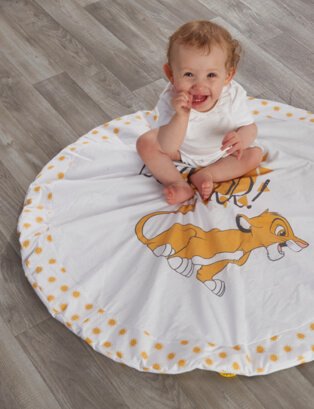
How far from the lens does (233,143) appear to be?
139 cm

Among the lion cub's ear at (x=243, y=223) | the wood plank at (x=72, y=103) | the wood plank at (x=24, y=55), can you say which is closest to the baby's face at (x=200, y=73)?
the lion cub's ear at (x=243, y=223)

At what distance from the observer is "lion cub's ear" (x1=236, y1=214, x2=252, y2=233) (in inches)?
53.5

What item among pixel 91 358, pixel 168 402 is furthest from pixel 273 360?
pixel 91 358

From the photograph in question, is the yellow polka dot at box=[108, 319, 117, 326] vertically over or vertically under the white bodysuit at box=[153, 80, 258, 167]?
under

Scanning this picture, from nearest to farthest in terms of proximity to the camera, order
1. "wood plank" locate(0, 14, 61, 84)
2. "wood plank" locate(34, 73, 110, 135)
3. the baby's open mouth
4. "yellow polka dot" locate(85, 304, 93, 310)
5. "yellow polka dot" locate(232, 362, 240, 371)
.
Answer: "yellow polka dot" locate(232, 362, 240, 371) < "yellow polka dot" locate(85, 304, 93, 310) < the baby's open mouth < "wood plank" locate(34, 73, 110, 135) < "wood plank" locate(0, 14, 61, 84)

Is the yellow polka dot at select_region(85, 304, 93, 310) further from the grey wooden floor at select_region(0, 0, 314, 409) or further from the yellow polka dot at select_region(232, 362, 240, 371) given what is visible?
the yellow polka dot at select_region(232, 362, 240, 371)

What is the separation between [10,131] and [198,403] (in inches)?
35.2

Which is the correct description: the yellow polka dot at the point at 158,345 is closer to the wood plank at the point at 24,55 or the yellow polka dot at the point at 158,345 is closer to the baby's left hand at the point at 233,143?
the baby's left hand at the point at 233,143

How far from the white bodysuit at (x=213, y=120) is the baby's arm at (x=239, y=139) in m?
Result: 0.01

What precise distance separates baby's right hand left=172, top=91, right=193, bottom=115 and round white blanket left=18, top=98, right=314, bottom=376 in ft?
0.66

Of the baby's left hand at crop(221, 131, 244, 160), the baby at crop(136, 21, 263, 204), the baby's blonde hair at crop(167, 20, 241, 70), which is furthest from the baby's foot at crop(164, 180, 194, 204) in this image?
the baby's blonde hair at crop(167, 20, 241, 70)

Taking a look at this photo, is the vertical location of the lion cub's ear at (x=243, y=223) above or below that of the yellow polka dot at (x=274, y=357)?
above

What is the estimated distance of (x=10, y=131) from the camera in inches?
66.6

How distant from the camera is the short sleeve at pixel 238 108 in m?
1.41
